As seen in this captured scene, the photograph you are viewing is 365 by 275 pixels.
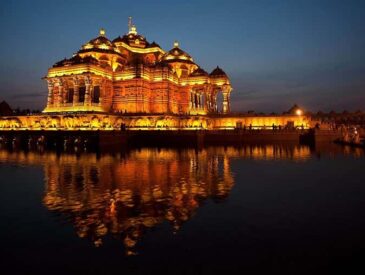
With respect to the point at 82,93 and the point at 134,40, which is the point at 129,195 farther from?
the point at 134,40

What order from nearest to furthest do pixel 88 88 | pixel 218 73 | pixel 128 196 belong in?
pixel 128 196
pixel 88 88
pixel 218 73

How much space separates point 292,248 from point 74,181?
10928 mm

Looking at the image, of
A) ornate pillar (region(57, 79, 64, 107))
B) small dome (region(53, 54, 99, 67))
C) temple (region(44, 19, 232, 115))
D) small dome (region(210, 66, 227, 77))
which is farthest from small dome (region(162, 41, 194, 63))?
ornate pillar (region(57, 79, 64, 107))

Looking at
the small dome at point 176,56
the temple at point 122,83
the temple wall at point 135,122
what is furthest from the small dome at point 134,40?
the temple wall at point 135,122

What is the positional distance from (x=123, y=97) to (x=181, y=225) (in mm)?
51315

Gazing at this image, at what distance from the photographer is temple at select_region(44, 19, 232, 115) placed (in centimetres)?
5547

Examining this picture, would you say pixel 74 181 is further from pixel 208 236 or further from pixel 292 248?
pixel 292 248

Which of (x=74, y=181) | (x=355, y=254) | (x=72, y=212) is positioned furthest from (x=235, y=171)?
(x=355, y=254)

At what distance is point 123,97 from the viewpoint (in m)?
58.4

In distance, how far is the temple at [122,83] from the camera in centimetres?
5547

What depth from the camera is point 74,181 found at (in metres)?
15.5

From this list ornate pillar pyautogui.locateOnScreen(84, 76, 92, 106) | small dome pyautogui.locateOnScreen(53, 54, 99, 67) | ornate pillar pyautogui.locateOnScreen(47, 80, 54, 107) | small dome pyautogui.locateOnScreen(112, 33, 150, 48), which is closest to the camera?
ornate pillar pyautogui.locateOnScreen(84, 76, 92, 106)

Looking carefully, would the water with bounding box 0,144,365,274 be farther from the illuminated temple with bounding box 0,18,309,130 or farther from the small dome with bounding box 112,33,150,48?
the small dome with bounding box 112,33,150,48

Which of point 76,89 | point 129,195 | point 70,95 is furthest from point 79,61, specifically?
point 129,195
